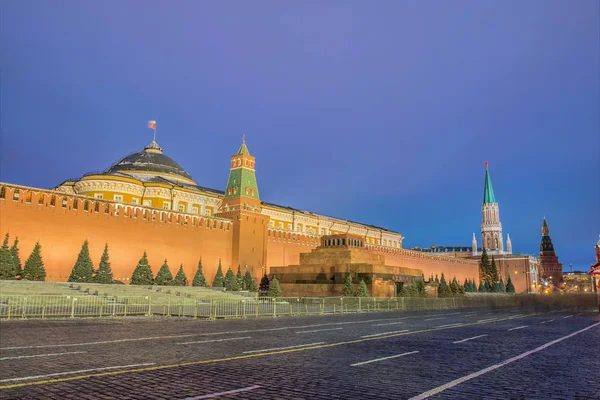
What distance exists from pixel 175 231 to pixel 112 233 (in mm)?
5047

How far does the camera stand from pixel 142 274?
31.3 metres

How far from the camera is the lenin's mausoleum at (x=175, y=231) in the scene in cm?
2852

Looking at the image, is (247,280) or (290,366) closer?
(290,366)

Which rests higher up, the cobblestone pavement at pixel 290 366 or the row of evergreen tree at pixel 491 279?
the row of evergreen tree at pixel 491 279

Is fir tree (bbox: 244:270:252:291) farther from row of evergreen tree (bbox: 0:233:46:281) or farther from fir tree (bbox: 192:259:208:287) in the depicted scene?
row of evergreen tree (bbox: 0:233:46:281)

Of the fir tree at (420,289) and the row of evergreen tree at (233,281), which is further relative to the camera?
the fir tree at (420,289)

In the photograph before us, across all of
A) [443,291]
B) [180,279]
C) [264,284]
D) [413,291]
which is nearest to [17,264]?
[180,279]

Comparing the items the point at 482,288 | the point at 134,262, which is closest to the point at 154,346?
the point at 134,262

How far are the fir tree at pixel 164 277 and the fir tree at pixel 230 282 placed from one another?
431 cm

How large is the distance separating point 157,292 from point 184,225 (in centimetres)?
930

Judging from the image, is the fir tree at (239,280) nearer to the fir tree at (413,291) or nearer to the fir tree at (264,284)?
the fir tree at (264,284)

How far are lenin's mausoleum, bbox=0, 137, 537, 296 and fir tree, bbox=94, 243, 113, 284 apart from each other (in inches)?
47.0

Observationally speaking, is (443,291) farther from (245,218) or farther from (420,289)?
(245,218)

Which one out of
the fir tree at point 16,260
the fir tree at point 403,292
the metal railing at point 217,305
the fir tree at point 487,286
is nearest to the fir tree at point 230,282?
the metal railing at point 217,305
